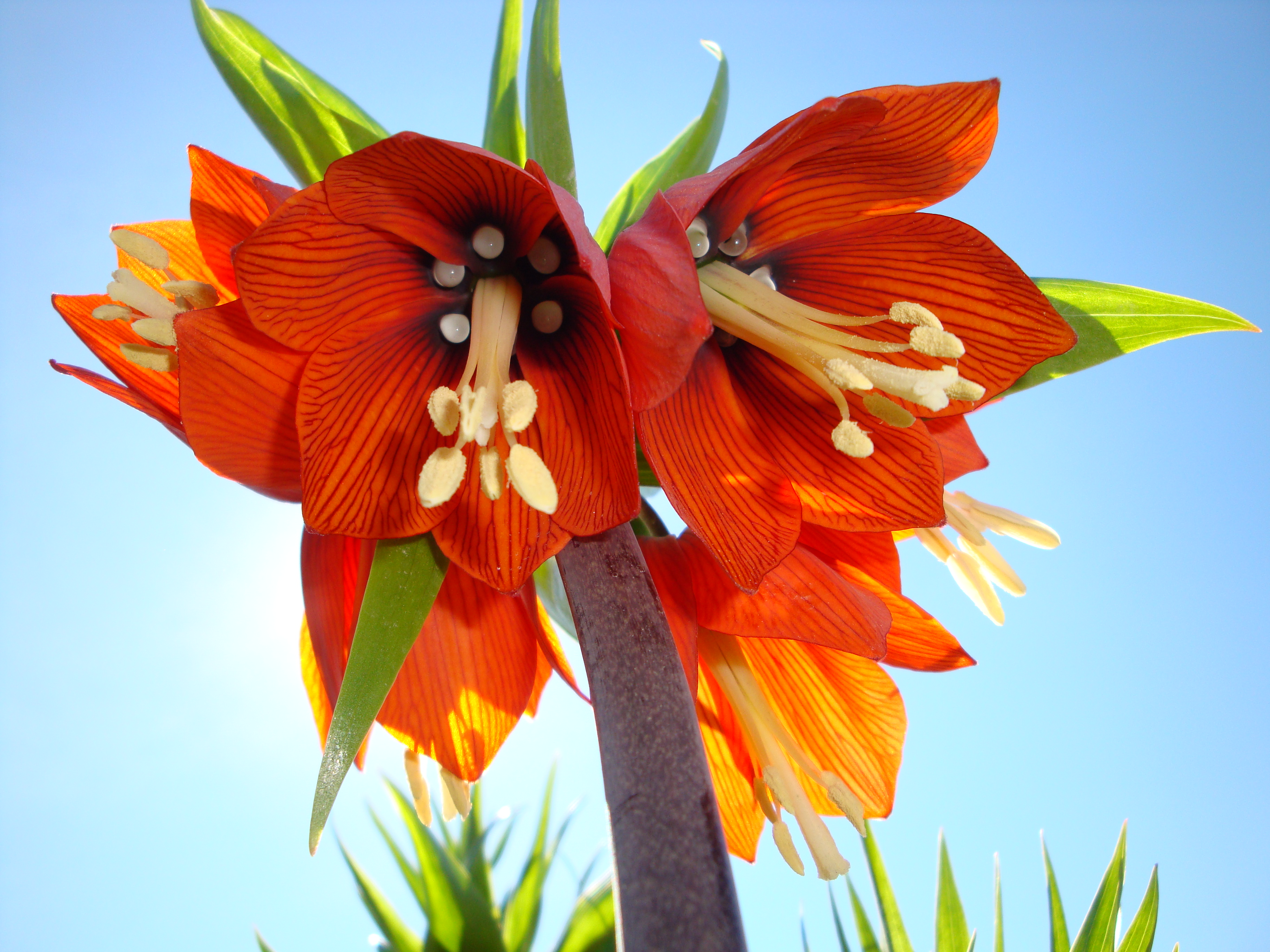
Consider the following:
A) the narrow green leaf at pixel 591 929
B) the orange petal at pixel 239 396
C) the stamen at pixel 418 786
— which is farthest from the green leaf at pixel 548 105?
the narrow green leaf at pixel 591 929

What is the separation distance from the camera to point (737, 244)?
0.74 m

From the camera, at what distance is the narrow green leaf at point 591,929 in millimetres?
1755

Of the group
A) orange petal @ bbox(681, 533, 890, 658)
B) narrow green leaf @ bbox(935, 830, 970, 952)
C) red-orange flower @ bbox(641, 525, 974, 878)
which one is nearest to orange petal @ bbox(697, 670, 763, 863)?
red-orange flower @ bbox(641, 525, 974, 878)

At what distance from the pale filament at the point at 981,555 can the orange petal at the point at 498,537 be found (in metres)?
0.37

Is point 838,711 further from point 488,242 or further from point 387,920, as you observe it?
Answer: point 387,920

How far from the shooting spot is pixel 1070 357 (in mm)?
643

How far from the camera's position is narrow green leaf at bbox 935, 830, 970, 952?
1.30 m

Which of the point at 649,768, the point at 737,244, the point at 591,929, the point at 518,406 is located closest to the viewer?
the point at 649,768

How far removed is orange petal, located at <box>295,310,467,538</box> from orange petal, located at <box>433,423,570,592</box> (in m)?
0.01

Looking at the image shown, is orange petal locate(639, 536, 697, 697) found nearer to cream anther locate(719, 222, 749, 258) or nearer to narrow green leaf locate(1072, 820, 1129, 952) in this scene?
cream anther locate(719, 222, 749, 258)

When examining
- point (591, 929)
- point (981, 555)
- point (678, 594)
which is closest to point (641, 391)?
point (678, 594)

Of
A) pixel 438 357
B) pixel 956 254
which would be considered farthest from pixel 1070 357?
pixel 438 357

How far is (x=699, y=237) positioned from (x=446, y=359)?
233 mm

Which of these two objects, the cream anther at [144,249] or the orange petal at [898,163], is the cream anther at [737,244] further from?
the cream anther at [144,249]
